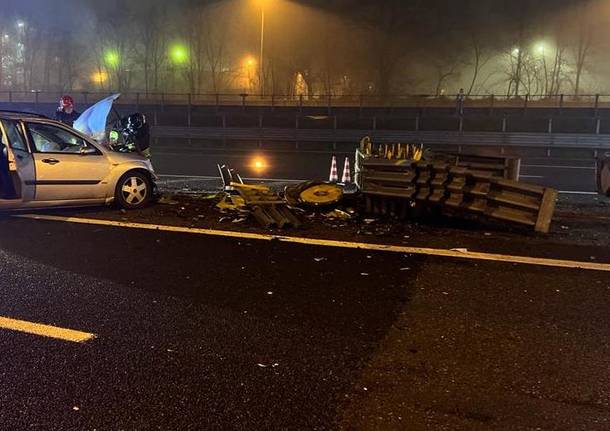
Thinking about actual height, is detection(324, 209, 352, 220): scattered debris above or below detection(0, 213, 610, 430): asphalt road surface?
above

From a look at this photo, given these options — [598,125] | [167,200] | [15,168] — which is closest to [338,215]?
[167,200]

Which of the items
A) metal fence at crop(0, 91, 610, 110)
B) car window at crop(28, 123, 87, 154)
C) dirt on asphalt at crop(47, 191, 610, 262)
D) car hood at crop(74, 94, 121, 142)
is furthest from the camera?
metal fence at crop(0, 91, 610, 110)

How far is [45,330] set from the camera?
379 cm

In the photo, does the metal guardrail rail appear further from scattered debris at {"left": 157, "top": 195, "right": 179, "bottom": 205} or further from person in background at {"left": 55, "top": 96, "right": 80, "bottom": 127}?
scattered debris at {"left": 157, "top": 195, "right": 179, "bottom": 205}

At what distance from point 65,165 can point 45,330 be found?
4530 mm

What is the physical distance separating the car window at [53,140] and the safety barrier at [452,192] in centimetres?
423

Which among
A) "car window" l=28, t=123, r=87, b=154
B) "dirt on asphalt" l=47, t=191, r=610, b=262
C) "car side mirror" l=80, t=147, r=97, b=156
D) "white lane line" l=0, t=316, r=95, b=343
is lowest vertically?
"white lane line" l=0, t=316, r=95, b=343

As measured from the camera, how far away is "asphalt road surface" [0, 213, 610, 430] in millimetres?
2791

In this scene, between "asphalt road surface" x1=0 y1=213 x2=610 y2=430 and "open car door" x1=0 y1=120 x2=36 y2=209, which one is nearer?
"asphalt road surface" x1=0 y1=213 x2=610 y2=430

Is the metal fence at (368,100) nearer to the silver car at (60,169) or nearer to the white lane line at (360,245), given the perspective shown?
the silver car at (60,169)

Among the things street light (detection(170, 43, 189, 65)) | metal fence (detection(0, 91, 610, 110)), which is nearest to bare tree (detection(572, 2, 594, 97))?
metal fence (detection(0, 91, 610, 110))

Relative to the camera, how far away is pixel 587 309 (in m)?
4.36

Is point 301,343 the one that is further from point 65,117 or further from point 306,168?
point 306,168

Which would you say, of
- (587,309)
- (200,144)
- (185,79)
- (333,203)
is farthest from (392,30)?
(587,309)
